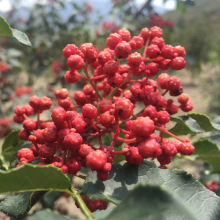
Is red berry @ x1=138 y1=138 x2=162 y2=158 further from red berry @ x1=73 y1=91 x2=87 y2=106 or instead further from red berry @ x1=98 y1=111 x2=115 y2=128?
red berry @ x1=73 y1=91 x2=87 y2=106

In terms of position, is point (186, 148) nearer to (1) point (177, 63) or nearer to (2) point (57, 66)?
(1) point (177, 63)

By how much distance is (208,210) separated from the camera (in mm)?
984

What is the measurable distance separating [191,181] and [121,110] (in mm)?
403

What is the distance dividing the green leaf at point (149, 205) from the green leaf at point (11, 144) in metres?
1.09

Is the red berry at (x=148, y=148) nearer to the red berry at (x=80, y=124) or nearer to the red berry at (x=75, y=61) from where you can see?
the red berry at (x=80, y=124)

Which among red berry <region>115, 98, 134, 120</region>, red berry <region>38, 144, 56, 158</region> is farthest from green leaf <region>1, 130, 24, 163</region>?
red berry <region>115, 98, 134, 120</region>

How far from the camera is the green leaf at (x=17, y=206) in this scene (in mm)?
1064

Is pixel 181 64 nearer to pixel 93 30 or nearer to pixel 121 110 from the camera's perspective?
pixel 121 110

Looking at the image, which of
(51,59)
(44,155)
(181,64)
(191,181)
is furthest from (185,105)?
(51,59)

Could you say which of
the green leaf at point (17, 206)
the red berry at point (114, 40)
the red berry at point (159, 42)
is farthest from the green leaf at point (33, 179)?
the red berry at point (159, 42)

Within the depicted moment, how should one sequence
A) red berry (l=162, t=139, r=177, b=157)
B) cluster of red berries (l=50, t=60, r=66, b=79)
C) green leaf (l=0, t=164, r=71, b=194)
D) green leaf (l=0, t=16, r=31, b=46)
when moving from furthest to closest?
cluster of red berries (l=50, t=60, r=66, b=79)
red berry (l=162, t=139, r=177, b=157)
green leaf (l=0, t=16, r=31, b=46)
green leaf (l=0, t=164, r=71, b=194)

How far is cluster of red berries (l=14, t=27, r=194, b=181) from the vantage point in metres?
0.98

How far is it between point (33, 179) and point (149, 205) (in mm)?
422

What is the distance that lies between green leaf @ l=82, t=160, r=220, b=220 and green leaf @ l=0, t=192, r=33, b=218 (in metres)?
0.28
